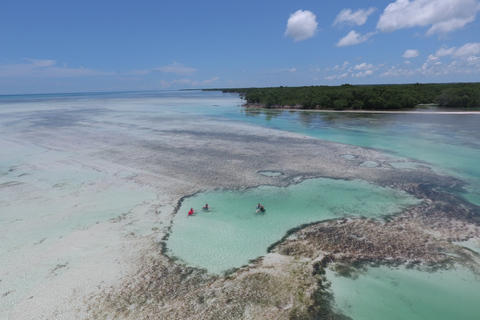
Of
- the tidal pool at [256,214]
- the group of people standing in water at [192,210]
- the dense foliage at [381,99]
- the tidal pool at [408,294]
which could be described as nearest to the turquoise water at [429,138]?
the tidal pool at [256,214]

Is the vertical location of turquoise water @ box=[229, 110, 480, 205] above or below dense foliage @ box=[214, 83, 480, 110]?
below

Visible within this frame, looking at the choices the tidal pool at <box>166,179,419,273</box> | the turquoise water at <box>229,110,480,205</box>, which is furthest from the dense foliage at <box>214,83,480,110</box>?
the tidal pool at <box>166,179,419,273</box>

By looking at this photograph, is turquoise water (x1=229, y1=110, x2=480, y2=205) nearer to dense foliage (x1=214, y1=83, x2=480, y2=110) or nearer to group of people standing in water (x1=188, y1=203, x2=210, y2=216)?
dense foliage (x1=214, y1=83, x2=480, y2=110)

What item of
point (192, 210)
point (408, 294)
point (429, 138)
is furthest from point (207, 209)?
point (429, 138)

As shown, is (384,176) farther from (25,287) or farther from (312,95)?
(312,95)

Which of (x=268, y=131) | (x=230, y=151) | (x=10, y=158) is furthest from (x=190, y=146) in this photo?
(x=10, y=158)

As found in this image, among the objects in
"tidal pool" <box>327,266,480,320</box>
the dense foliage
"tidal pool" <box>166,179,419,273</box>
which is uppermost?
the dense foliage
